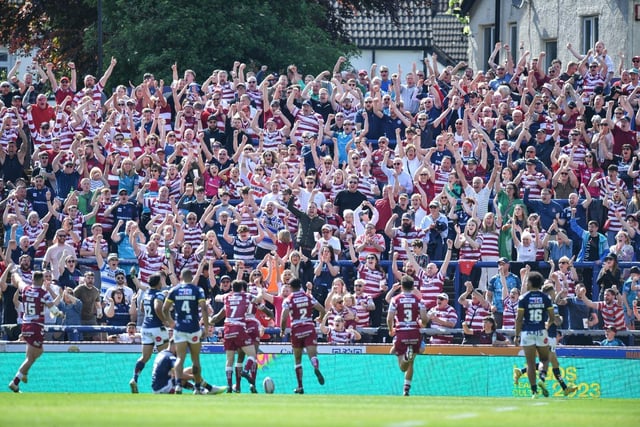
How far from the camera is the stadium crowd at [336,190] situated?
2762 cm

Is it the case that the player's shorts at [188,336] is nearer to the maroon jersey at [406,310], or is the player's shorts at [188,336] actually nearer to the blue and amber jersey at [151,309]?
the blue and amber jersey at [151,309]

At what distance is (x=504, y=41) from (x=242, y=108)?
17845mm

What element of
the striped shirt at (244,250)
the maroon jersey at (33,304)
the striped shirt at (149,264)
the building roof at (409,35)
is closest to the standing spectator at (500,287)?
the striped shirt at (244,250)

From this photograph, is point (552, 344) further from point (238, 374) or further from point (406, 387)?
point (238, 374)

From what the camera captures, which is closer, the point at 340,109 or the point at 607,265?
the point at 607,265

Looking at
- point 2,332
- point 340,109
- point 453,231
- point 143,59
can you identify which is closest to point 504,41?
point 143,59

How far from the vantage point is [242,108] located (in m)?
31.4

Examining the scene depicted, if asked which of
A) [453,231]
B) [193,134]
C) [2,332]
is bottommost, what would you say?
[2,332]

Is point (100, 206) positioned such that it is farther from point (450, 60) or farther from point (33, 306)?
point (450, 60)

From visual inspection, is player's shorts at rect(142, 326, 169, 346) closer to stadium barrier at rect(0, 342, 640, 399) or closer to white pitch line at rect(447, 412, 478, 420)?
stadium barrier at rect(0, 342, 640, 399)

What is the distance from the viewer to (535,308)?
23453mm

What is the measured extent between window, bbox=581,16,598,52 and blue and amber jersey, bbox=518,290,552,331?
21338 mm

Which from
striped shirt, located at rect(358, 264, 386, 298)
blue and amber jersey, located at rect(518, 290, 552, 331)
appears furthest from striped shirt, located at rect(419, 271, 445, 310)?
blue and amber jersey, located at rect(518, 290, 552, 331)

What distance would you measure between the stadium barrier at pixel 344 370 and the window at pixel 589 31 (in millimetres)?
19503
